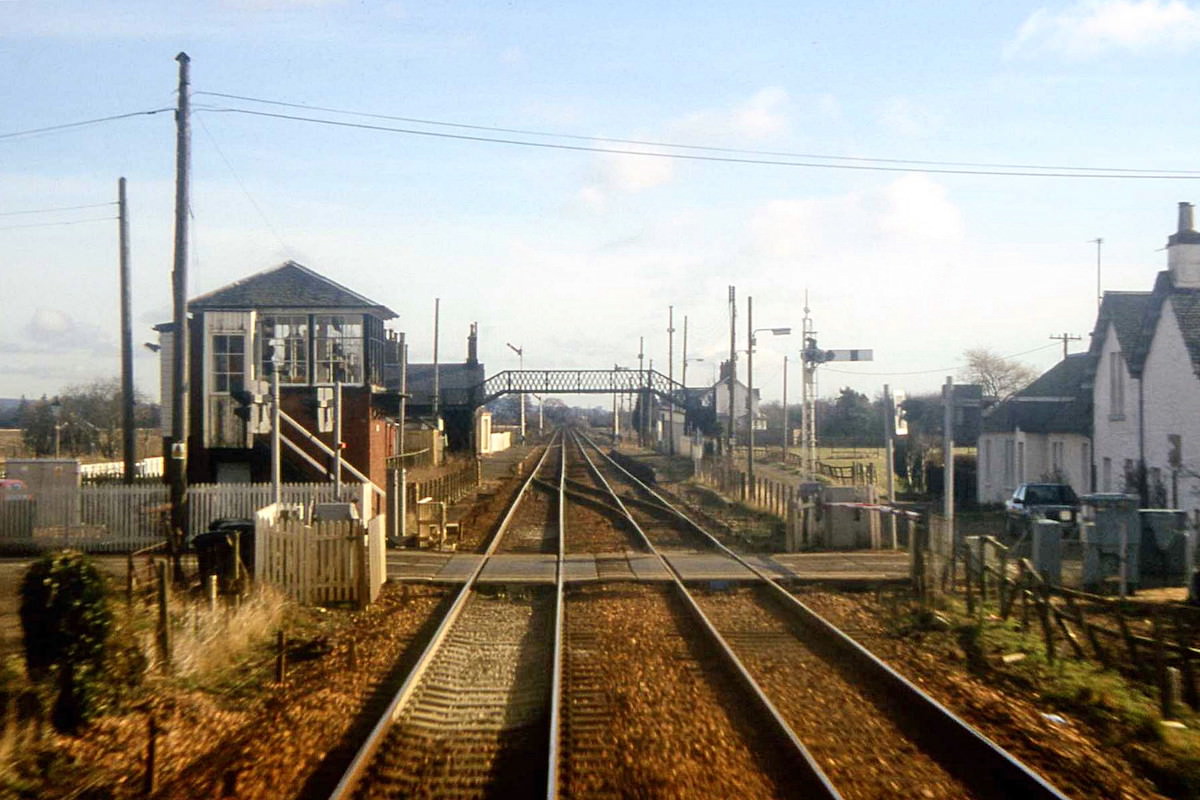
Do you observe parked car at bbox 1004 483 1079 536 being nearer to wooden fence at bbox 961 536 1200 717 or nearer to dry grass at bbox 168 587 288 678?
wooden fence at bbox 961 536 1200 717

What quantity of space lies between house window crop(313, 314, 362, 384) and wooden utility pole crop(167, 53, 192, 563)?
24.0 ft

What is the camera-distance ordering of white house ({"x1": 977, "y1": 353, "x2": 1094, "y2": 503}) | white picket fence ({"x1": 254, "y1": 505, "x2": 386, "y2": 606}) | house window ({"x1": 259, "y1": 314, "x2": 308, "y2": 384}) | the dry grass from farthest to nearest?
white house ({"x1": 977, "y1": 353, "x2": 1094, "y2": 503}) → house window ({"x1": 259, "y1": 314, "x2": 308, "y2": 384}) → white picket fence ({"x1": 254, "y1": 505, "x2": 386, "y2": 606}) → the dry grass

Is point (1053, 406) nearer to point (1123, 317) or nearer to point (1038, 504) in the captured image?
point (1123, 317)

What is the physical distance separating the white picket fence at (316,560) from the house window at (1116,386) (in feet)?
71.8

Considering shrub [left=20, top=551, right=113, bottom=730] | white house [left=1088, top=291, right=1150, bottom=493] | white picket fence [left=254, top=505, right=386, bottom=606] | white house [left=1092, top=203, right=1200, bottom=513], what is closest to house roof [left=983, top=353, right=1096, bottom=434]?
white house [left=1088, top=291, right=1150, bottom=493]

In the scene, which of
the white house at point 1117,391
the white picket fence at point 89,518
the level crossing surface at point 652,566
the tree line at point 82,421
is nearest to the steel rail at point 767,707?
the level crossing surface at point 652,566

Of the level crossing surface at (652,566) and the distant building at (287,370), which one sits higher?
the distant building at (287,370)

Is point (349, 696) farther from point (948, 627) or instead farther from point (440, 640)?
point (948, 627)

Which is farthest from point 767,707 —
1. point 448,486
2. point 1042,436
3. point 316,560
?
point 1042,436

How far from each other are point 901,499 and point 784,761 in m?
35.0

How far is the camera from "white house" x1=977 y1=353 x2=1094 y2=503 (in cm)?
3553

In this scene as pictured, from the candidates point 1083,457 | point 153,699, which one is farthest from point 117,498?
point 1083,457

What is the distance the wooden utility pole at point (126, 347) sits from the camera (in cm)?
2580

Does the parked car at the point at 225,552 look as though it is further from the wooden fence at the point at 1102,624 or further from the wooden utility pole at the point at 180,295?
the wooden fence at the point at 1102,624
